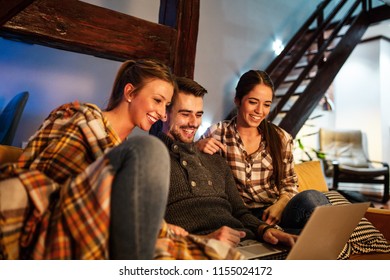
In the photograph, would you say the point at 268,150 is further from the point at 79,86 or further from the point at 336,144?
the point at 336,144

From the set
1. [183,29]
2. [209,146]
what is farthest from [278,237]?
[183,29]

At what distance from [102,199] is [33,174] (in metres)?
0.21

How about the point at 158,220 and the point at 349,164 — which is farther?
the point at 349,164

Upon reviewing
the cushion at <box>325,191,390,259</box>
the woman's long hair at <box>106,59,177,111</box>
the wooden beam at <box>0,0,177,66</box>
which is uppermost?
the wooden beam at <box>0,0,177,66</box>

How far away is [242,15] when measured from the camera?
3986 mm

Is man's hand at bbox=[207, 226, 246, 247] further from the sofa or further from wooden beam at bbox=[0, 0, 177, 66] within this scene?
wooden beam at bbox=[0, 0, 177, 66]

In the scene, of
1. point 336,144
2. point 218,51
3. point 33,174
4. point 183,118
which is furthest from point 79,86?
point 336,144

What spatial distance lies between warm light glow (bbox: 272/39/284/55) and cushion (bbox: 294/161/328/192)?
2.31 meters

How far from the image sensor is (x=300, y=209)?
1.49 m

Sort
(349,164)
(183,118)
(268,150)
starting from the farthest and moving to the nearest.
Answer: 1. (349,164)
2. (268,150)
3. (183,118)

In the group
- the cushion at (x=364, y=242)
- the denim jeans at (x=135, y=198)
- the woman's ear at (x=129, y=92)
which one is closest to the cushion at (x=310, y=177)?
the cushion at (x=364, y=242)

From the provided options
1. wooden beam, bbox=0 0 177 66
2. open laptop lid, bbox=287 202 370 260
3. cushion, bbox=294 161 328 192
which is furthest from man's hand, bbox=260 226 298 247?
wooden beam, bbox=0 0 177 66

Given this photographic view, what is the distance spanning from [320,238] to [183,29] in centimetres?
183

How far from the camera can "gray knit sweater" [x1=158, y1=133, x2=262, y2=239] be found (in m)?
1.40
